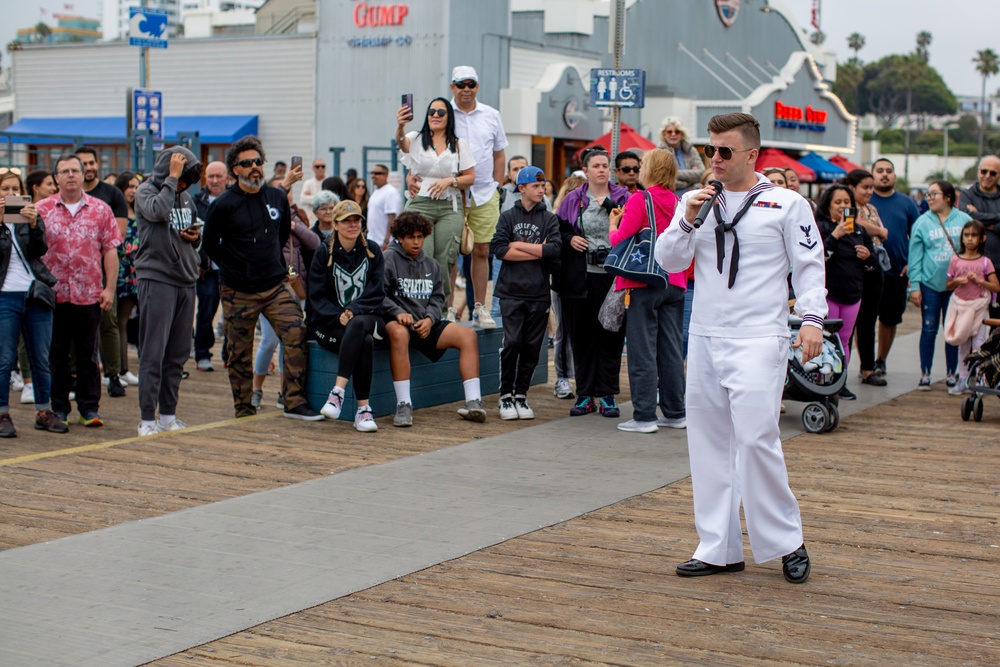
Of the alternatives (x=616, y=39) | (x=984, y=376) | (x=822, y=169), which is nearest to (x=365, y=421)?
(x=984, y=376)

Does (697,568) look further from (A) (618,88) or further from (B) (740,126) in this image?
(A) (618,88)

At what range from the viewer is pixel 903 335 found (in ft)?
55.1

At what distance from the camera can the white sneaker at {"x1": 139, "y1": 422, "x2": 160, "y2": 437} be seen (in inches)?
365

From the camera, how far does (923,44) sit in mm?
162375

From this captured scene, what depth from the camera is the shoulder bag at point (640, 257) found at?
30.0 feet

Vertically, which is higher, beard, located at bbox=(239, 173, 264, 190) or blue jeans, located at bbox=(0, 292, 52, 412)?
beard, located at bbox=(239, 173, 264, 190)

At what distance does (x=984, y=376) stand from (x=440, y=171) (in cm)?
471

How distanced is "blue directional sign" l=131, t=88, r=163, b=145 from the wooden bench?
355 inches

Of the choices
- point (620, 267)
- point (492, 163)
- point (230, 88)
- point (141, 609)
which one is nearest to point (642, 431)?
point (620, 267)

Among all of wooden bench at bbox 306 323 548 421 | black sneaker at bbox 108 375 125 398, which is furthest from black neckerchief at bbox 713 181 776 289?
black sneaker at bbox 108 375 125 398

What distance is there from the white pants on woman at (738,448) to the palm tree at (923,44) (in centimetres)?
16764

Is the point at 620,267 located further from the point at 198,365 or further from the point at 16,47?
the point at 16,47

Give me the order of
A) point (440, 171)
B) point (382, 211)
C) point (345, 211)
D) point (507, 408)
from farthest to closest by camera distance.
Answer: point (382, 211)
point (440, 171)
point (507, 408)
point (345, 211)

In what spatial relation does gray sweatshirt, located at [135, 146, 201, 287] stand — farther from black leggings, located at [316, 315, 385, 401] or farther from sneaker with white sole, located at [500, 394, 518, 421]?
sneaker with white sole, located at [500, 394, 518, 421]
